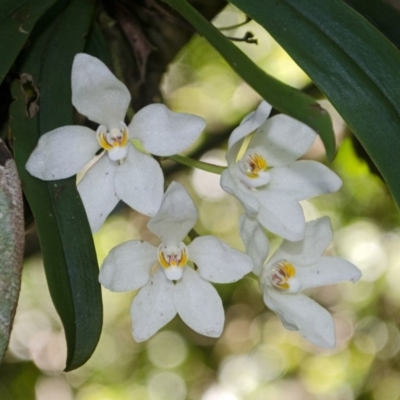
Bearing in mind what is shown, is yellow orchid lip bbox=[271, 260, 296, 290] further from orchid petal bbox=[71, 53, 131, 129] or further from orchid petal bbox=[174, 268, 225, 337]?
orchid petal bbox=[71, 53, 131, 129]

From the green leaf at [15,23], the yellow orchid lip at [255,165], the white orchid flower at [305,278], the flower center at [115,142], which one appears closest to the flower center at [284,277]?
the white orchid flower at [305,278]

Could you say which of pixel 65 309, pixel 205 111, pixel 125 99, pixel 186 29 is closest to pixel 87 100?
pixel 125 99

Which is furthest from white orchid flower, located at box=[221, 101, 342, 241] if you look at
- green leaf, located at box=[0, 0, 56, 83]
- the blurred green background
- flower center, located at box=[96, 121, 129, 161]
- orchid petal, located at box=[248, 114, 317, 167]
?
the blurred green background

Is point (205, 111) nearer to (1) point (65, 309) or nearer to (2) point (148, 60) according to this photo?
(2) point (148, 60)

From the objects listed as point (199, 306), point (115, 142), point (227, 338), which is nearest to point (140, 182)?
point (115, 142)

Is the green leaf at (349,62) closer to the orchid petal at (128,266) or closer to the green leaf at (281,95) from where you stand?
the green leaf at (281,95)

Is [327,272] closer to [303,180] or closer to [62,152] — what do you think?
[303,180]
